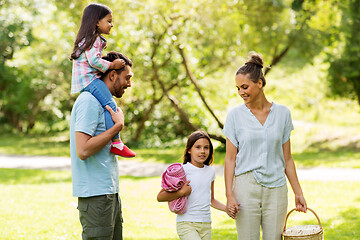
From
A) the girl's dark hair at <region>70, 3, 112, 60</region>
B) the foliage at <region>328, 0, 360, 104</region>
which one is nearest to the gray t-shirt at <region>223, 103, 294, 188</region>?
the girl's dark hair at <region>70, 3, 112, 60</region>

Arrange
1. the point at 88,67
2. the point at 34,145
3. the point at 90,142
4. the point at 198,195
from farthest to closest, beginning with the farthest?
Answer: the point at 34,145 < the point at 198,195 < the point at 88,67 < the point at 90,142

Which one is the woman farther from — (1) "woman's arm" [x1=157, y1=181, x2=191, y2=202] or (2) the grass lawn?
(2) the grass lawn

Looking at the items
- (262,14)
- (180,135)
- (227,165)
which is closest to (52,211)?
(227,165)

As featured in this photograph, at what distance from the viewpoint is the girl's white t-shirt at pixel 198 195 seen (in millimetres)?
3805

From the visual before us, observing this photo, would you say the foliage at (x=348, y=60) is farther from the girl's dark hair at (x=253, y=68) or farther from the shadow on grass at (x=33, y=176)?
the girl's dark hair at (x=253, y=68)

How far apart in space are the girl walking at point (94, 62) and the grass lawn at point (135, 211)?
3.78m

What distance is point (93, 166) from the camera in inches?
118

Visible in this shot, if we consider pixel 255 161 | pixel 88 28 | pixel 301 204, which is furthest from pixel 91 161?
pixel 301 204

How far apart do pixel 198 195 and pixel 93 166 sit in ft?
3.74

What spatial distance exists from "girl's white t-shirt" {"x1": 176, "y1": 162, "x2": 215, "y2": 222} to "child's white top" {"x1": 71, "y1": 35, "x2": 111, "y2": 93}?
1.19 m

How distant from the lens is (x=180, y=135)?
742 inches

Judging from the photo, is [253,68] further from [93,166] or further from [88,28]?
[93,166]

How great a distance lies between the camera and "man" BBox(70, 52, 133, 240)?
9.57ft

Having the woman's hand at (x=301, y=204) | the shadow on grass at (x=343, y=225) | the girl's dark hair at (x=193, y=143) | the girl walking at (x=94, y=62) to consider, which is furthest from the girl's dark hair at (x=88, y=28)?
the shadow on grass at (x=343, y=225)
